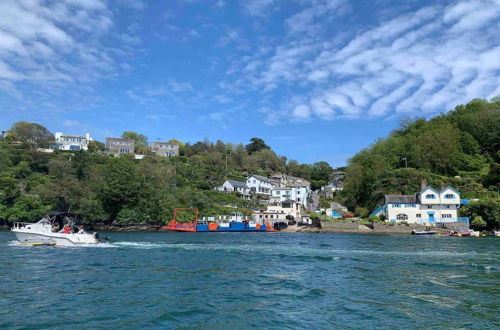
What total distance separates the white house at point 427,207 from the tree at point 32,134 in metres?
102

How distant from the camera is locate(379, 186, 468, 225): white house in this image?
71.7m

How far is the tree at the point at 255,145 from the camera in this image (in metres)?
154

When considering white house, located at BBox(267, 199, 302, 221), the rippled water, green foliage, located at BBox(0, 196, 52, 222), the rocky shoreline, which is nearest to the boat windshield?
the rippled water

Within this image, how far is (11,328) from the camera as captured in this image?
10820 mm

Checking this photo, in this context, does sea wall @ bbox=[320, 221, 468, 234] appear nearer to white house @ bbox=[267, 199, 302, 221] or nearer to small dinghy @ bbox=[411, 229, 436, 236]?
small dinghy @ bbox=[411, 229, 436, 236]

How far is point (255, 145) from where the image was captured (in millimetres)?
154125

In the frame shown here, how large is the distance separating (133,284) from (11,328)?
6888mm

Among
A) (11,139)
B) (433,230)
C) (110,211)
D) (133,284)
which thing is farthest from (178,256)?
(11,139)

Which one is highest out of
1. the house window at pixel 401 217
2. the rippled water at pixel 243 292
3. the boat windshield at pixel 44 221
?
the house window at pixel 401 217

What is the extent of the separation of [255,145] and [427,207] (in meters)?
88.9

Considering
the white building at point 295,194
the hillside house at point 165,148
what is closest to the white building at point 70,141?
the hillside house at point 165,148

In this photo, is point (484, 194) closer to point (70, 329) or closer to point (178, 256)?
point (178, 256)

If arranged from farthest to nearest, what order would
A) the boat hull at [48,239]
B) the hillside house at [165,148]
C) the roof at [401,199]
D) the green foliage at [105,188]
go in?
the hillside house at [165,148], the roof at [401,199], the green foliage at [105,188], the boat hull at [48,239]

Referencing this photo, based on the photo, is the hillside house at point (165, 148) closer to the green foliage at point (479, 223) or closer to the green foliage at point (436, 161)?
the green foliage at point (436, 161)
